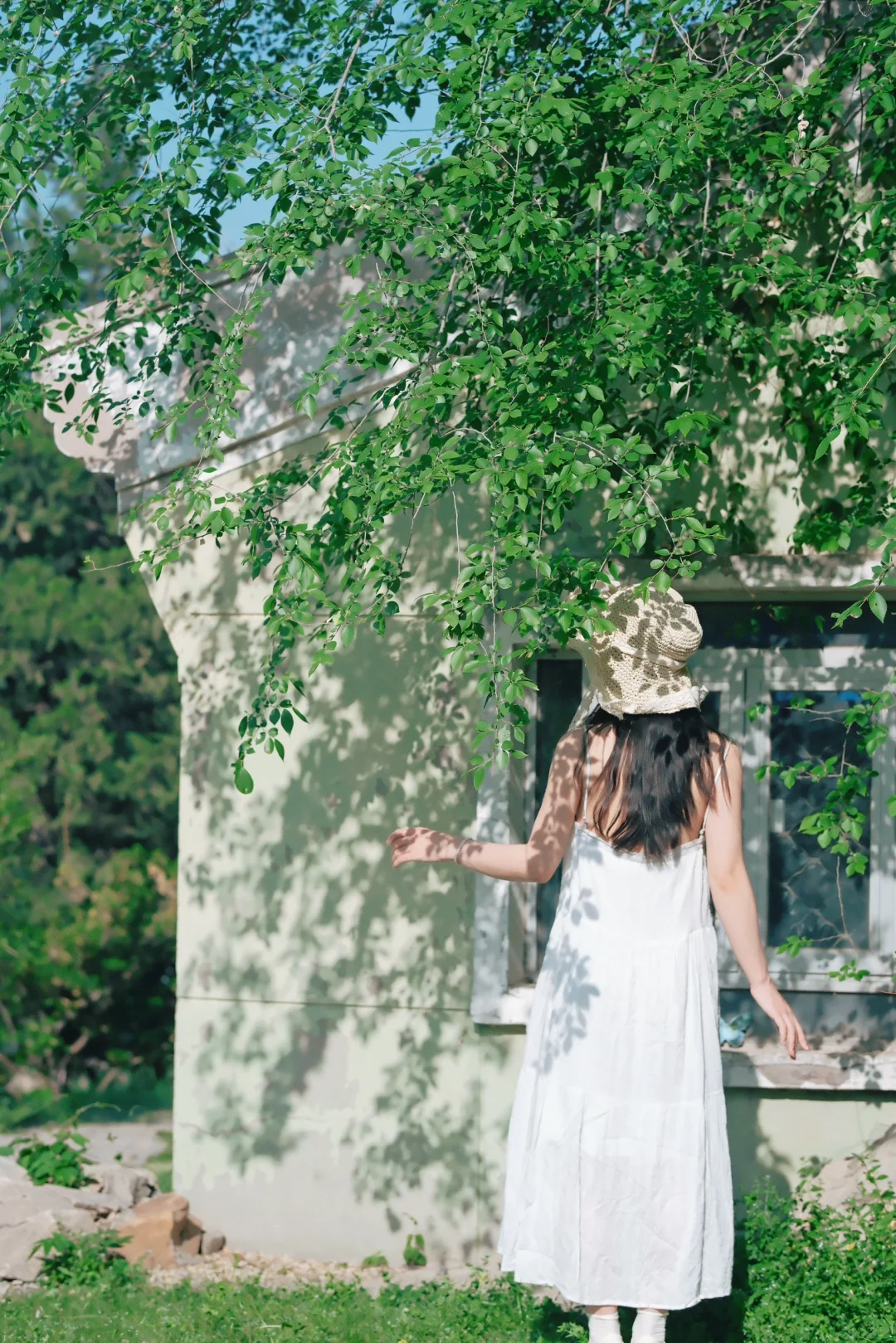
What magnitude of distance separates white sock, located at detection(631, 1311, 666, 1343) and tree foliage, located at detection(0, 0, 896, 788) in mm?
1351

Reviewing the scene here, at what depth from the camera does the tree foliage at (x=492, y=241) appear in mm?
3211

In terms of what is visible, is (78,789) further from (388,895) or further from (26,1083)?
(388,895)

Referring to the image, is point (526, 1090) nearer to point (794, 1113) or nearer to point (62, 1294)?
point (794, 1113)

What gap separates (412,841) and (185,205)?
67.6 inches

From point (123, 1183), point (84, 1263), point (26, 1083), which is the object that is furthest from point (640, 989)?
point (26, 1083)

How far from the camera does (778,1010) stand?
3281mm

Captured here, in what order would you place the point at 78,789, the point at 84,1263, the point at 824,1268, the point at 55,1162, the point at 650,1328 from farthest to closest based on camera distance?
the point at 78,789, the point at 55,1162, the point at 84,1263, the point at 824,1268, the point at 650,1328

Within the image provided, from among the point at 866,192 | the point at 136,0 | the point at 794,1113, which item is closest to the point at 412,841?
the point at 794,1113

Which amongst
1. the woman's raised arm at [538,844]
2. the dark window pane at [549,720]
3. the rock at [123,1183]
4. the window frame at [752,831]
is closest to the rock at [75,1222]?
the rock at [123,1183]

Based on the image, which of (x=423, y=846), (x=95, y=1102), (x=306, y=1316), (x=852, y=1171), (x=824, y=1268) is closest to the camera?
(x=423, y=846)

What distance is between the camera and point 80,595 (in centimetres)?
920

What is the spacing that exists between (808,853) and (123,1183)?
9.07ft

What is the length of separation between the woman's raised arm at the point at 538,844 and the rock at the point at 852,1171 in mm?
1799

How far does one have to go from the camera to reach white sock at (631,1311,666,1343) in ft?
10.6
